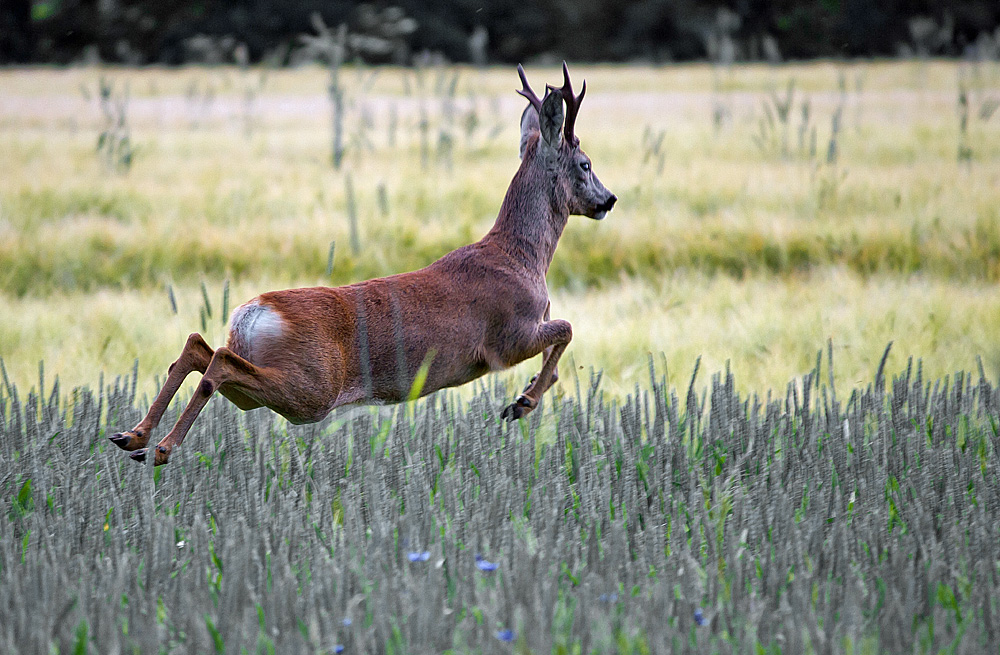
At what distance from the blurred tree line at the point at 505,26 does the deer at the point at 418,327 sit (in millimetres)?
28379

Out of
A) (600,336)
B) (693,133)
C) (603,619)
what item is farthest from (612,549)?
(693,133)

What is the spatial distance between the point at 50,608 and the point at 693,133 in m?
11.1

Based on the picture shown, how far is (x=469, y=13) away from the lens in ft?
116

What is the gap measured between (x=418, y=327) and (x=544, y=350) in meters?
0.64

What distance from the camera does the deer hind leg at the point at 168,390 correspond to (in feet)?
10.1

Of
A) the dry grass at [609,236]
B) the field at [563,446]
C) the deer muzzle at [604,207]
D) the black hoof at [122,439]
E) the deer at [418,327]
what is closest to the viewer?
the field at [563,446]

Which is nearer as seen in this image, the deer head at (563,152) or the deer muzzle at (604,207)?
the deer head at (563,152)

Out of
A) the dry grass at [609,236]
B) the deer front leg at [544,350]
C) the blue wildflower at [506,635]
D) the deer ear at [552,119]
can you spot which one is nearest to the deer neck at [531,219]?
the deer ear at [552,119]

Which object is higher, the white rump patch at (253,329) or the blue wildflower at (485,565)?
the white rump patch at (253,329)

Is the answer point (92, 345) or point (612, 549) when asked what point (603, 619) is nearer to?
point (612, 549)

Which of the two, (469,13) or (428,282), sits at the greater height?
(469,13)

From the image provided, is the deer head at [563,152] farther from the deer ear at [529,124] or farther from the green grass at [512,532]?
the green grass at [512,532]

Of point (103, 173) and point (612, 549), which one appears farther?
point (103, 173)

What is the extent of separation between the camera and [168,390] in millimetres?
3201
